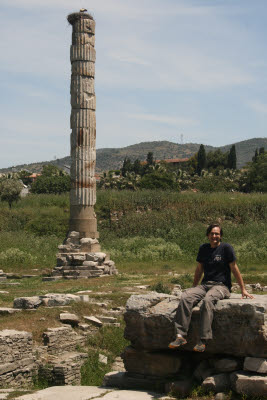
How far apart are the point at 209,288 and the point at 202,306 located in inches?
22.1

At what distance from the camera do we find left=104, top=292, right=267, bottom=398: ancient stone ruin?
7.57 metres

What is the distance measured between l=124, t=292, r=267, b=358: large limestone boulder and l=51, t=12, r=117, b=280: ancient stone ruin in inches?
605

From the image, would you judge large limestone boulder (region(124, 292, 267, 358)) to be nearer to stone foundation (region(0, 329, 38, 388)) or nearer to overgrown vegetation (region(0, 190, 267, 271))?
stone foundation (region(0, 329, 38, 388))

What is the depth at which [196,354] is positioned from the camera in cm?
834

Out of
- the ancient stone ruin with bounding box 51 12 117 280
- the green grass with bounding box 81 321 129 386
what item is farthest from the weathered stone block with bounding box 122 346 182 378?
the ancient stone ruin with bounding box 51 12 117 280

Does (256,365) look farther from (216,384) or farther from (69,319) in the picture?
(69,319)

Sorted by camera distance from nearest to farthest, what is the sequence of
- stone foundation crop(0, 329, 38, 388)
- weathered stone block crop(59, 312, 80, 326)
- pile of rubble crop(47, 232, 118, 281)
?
stone foundation crop(0, 329, 38, 388) < weathered stone block crop(59, 312, 80, 326) < pile of rubble crop(47, 232, 118, 281)

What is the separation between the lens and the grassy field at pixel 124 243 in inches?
529

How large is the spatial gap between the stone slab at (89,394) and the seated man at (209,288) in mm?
738

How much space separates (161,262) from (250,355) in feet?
62.4

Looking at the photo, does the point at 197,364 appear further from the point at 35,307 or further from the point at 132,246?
the point at 132,246

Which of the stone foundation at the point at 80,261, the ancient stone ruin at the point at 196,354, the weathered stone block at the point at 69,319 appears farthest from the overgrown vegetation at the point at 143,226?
the ancient stone ruin at the point at 196,354

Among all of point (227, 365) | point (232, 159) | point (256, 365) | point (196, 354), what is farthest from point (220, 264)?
point (232, 159)

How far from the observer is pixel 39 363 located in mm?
11438
